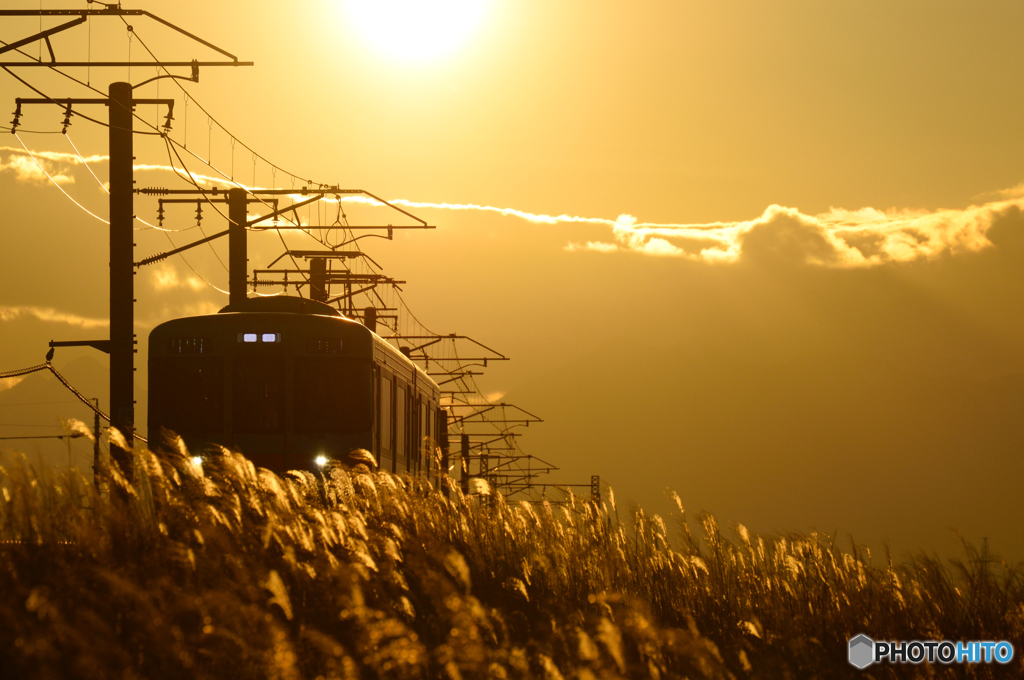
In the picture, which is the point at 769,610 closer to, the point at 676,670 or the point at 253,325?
the point at 676,670

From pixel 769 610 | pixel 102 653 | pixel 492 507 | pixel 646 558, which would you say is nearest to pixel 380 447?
pixel 492 507

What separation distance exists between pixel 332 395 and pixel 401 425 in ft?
8.82

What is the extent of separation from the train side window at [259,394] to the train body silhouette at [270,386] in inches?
0.5

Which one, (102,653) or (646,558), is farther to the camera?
(646,558)

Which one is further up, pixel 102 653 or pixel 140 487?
pixel 140 487

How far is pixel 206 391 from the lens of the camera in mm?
13734

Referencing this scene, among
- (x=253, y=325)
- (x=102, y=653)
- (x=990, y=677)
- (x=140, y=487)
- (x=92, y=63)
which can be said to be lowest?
(x=990, y=677)

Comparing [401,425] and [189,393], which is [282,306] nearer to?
[189,393]

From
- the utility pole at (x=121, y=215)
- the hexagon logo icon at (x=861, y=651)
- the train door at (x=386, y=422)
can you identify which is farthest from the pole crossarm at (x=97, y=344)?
the hexagon logo icon at (x=861, y=651)

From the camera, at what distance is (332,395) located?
45.7 feet

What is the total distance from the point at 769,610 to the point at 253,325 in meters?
8.19

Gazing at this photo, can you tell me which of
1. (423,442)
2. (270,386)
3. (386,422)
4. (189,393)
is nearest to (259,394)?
(270,386)

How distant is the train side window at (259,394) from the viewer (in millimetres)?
13742

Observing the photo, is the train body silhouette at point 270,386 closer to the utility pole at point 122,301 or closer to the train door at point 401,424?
the utility pole at point 122,301
